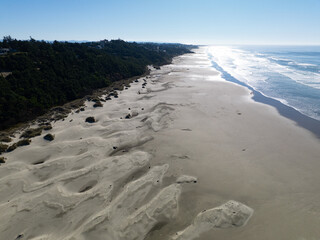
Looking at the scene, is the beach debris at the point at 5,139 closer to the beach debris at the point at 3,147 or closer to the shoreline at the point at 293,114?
the beach debris at the point at 3,147

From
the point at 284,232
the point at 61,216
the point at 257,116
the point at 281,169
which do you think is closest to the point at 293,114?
the point at 257,116

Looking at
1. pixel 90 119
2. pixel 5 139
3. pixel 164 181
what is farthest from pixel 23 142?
pixel 164 181

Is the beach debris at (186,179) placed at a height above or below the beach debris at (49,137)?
below

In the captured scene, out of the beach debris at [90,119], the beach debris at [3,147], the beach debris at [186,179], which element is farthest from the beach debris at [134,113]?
the beach debris at [186,179]

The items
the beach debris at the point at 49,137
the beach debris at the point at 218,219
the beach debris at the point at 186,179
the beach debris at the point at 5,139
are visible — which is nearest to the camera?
the beach debris at the point at 218,219

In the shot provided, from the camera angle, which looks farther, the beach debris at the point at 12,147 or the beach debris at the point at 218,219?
the beach debris at the point at 12,147

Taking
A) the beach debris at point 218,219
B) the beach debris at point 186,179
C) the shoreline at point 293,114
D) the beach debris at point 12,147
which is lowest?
the beach debris at point 218,219

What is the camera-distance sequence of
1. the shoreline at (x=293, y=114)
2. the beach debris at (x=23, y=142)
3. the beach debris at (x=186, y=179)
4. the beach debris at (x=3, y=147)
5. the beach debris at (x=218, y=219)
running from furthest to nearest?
the shoreline at (x=293, y=114)
the beach debris at (x=23, y=142)
the beach debris at (x=3, y=147)
the beach debris at (x=186, y=179)
the beach debris at (x=218, y=219)
